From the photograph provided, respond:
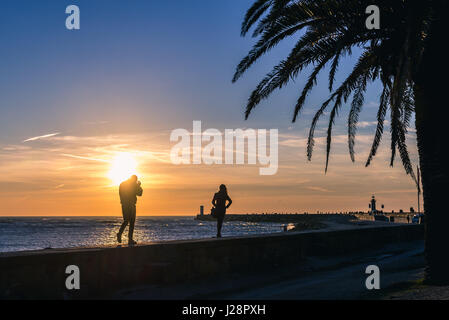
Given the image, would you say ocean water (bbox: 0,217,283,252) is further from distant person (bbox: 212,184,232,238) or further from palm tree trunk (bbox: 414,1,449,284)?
palm tree trunk (bbox: 414,1,449,284)

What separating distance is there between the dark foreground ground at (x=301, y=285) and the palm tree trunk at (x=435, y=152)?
0.87m

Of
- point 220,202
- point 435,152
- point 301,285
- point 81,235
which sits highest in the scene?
point 435,152

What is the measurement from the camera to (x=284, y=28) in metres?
10.7

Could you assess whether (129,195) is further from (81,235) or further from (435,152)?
(81,235)

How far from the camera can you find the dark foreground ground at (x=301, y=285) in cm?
851

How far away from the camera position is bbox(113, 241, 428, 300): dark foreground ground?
27.9 ft

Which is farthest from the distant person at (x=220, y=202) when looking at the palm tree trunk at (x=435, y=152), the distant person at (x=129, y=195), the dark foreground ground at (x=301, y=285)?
the palm tree trunk at (x=435, y=152)

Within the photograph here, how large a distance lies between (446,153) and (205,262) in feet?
17.5

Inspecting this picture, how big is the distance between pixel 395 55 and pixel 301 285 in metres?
4.94

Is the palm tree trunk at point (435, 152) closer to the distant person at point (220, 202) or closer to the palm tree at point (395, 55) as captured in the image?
the palm tree at point (395, 55)

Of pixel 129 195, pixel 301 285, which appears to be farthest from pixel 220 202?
pixel 301 285

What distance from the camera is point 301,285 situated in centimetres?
973

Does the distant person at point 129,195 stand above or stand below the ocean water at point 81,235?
above
